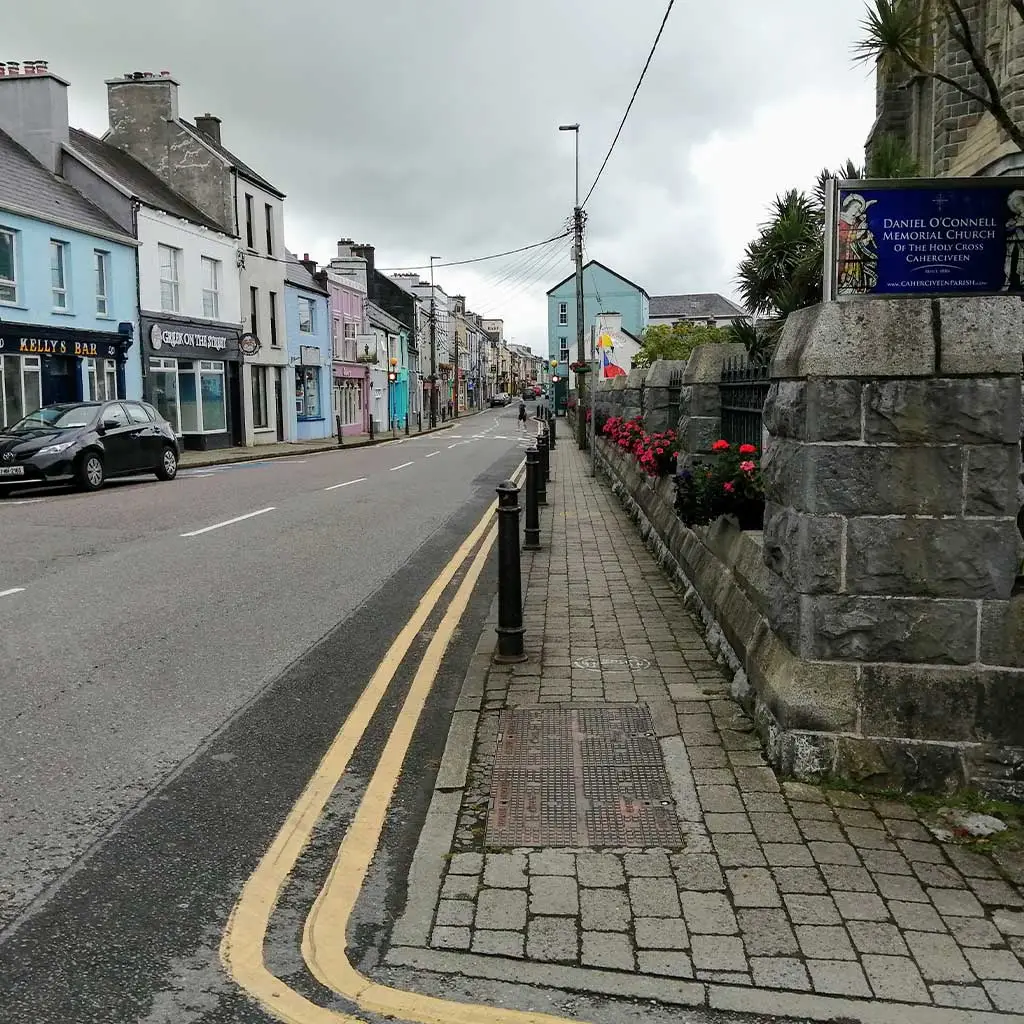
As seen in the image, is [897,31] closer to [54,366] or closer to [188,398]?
[54,366]

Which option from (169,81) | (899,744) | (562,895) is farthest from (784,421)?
(169,81)

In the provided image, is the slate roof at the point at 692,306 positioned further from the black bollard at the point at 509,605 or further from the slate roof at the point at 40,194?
the black bollard at the point at 509,605

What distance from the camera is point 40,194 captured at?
2580cm

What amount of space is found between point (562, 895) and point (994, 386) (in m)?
2.77

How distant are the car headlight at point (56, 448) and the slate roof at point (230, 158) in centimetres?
2178

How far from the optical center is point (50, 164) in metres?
28.4

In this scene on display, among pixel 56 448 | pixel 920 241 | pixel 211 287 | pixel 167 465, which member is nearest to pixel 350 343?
pixel 211 287

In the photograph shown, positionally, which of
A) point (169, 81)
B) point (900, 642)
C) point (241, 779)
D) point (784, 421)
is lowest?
point (241, 779)

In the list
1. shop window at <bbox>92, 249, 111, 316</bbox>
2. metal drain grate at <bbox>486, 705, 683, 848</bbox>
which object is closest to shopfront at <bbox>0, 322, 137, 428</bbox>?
shop window at <bbox>92, 249, 111, 316</bbox>

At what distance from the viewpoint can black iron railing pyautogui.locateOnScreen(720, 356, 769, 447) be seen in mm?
6945

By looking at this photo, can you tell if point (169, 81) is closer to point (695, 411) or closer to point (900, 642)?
point (695, 411)

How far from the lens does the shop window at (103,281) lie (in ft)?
90.5

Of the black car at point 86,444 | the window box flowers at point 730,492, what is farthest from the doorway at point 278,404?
the window box flowers at point 730,492

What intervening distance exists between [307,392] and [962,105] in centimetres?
3301
